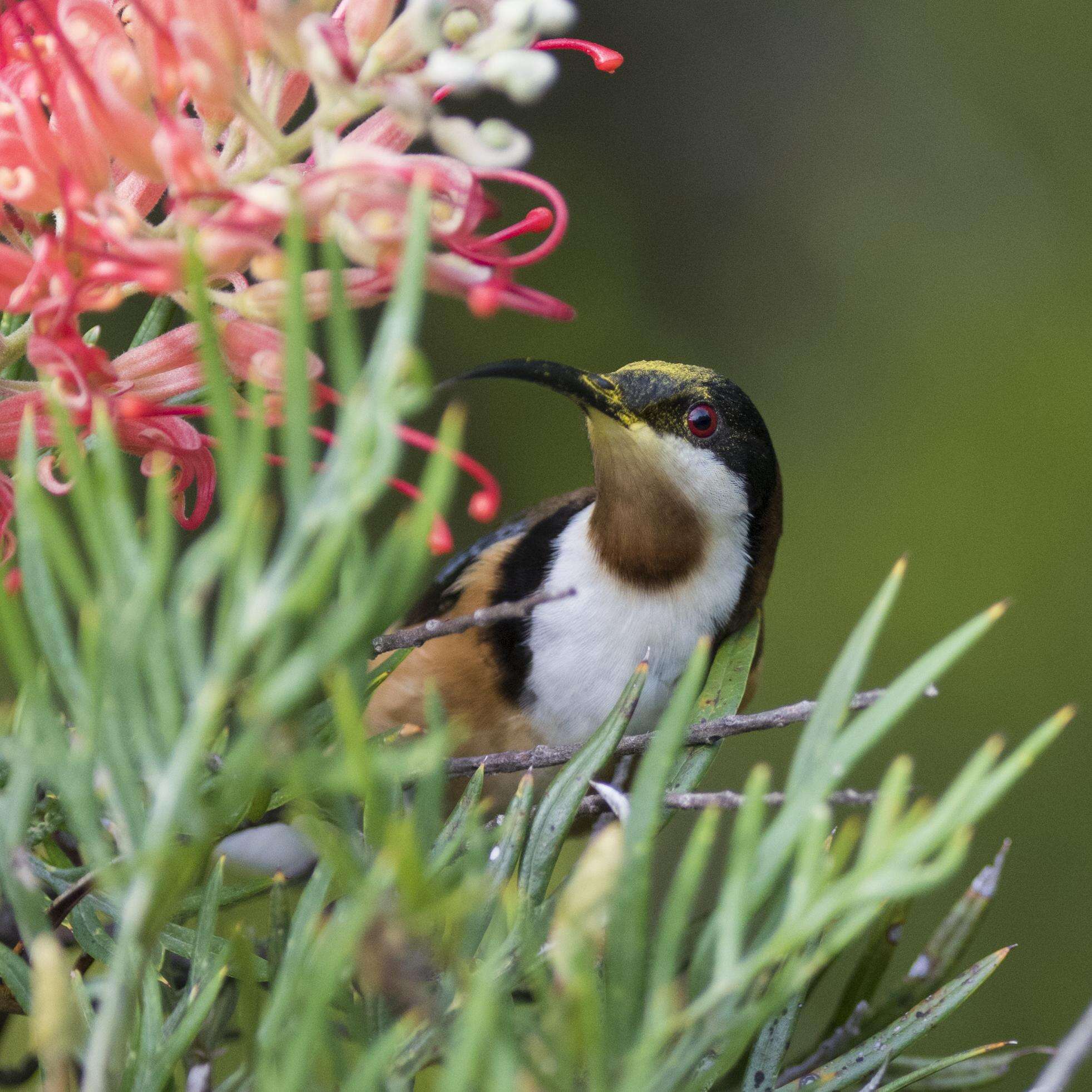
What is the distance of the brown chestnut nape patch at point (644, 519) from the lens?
2.40ft

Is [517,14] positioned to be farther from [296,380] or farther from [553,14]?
[296,380]

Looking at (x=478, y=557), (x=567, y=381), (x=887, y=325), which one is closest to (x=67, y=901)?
(x=567, y=381)

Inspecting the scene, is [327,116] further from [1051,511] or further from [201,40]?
[1051,511]

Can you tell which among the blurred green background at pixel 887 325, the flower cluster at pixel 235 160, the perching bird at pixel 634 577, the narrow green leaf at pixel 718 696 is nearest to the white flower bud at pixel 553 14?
the flower cluster at pixel 235 160

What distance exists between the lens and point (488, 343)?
55.3 inches

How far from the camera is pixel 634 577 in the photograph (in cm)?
74

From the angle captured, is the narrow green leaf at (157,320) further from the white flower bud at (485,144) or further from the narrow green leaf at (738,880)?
the narrow green leaf at (738,880)

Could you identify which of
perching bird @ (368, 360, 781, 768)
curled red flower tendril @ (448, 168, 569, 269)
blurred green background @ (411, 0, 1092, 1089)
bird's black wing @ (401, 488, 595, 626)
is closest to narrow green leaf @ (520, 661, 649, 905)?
curled red flower tendril @ (448, 168, 569, 269)

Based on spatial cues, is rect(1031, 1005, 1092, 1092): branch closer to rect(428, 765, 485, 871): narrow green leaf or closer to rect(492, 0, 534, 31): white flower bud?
rect(428, 765, 485, 871): narrow green leaf

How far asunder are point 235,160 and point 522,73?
0.27 ft

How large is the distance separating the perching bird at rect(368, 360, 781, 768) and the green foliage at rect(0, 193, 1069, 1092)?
1.51 ft

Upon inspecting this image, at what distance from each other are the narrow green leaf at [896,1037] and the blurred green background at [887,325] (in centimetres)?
104

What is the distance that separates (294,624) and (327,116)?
129 millimetres

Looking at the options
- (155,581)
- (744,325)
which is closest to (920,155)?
(744,325)
